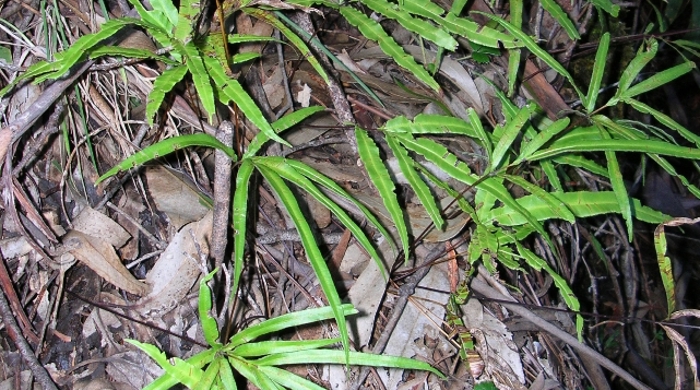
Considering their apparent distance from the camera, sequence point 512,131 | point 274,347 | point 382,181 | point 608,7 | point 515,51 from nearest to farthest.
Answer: point 274,347, point 382,181, point 512,131, point 515,51, point 608,7

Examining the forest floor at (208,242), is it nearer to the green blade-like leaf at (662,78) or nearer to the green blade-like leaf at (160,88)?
the green blade-like leaf at (160,88)

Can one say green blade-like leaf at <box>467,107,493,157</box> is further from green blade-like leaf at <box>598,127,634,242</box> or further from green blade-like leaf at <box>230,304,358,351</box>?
green blade-like leaf at <box>230,304,358,351</box>

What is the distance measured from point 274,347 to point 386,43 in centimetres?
82

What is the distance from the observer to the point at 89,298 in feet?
4.69

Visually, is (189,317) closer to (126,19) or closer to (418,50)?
(126,19)

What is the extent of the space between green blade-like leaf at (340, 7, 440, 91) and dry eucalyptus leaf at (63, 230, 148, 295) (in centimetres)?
87

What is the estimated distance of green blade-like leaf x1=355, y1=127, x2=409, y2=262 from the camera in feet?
4.34

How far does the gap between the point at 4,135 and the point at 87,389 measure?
2.06 ft

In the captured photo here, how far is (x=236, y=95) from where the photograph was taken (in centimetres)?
124

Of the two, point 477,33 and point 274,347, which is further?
point 477,33

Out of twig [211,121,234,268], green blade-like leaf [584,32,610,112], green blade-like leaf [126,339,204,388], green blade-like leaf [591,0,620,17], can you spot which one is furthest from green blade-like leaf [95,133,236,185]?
green blade-like leaf [591,0,620,17]

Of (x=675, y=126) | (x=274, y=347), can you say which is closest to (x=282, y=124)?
(x=274, y=347)

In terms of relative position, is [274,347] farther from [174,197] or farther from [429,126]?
[429,126]

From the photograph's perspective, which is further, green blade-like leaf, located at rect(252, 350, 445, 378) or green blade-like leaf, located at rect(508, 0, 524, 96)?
green blade-like leaf, located at rect(508, 0, 524, 96)
